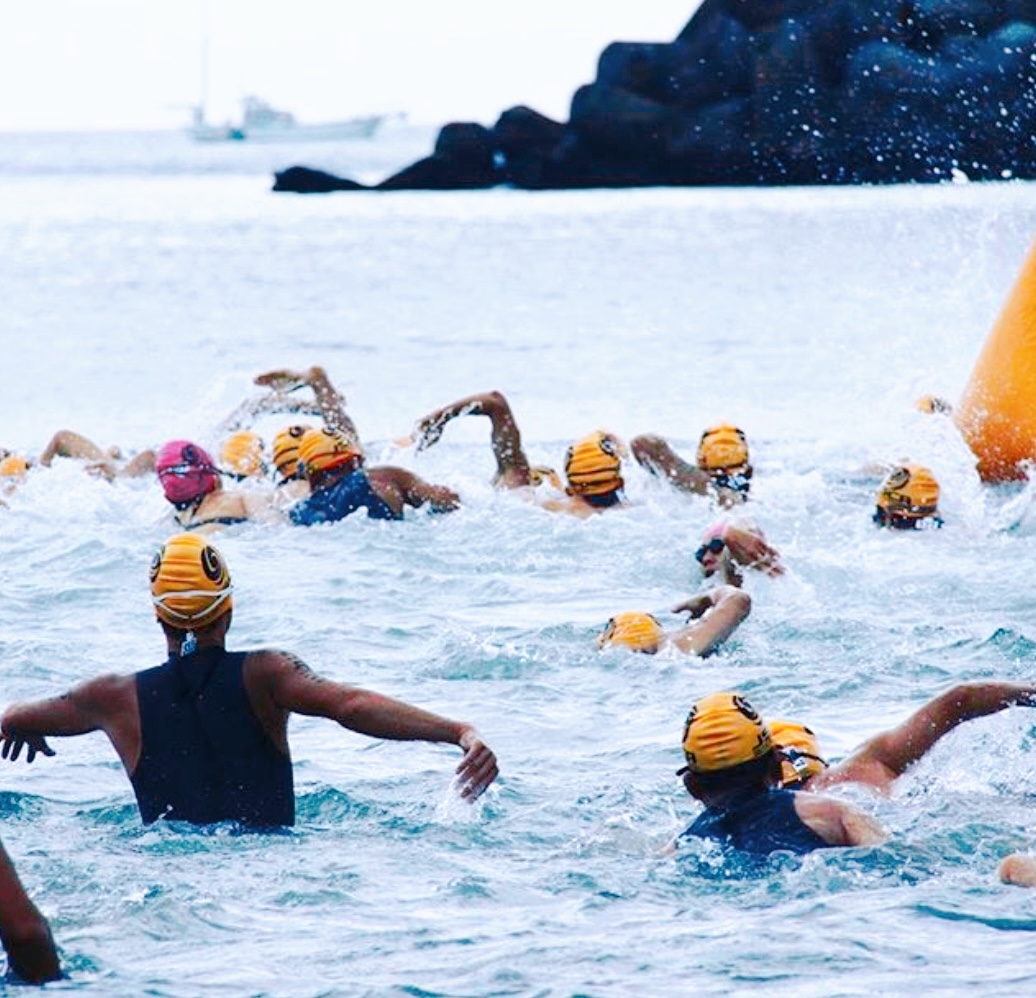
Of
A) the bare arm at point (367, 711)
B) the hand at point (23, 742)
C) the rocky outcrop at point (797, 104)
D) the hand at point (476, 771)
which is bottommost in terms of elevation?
the hand at point (23, 742)

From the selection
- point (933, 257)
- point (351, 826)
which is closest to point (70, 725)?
point (351, 826)

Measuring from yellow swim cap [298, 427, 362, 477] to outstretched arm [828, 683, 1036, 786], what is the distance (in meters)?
6.74

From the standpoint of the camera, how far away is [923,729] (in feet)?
24.9

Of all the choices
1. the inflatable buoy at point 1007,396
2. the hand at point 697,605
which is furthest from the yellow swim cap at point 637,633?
the inflatable buoy at point 1007,396

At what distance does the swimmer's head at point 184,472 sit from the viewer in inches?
551

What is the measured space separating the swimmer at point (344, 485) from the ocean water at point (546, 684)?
0.15 meters

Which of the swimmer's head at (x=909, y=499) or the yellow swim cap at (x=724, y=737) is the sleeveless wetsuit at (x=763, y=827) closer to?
the yellow swim cap at (x=724, y=737)

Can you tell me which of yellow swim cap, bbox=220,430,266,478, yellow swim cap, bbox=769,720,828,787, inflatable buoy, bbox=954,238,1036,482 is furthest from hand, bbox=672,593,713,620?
yellow swim cap, bbox=220,430,266,478

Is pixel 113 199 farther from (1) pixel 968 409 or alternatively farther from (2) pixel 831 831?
(2) pixel 831 831

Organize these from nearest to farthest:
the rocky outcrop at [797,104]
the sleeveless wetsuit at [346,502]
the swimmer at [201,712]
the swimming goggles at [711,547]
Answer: the swimmer at [201,712], the swimming goggles at [711,547], the sleeveless wetsuit at [346,502], the rocky outcrop at [797,104]

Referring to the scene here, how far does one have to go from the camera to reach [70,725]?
24.2 feet

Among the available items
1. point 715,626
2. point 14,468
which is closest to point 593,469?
point 715,626

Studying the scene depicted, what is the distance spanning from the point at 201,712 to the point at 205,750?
0.14 meters

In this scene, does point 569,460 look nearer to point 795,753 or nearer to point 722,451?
point 722,451
